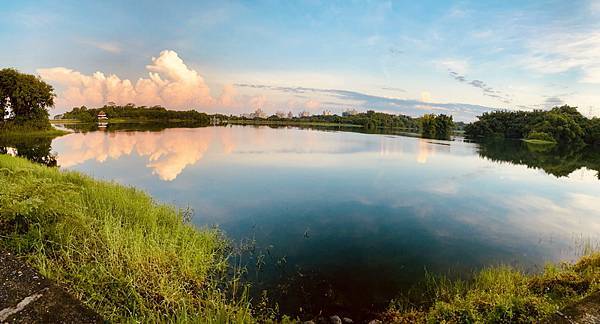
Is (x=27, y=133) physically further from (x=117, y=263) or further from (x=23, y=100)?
(x=117, y=263)

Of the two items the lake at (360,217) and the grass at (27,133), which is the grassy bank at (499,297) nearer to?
the lake at (360,217)

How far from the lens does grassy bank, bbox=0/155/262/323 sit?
16.6 ft

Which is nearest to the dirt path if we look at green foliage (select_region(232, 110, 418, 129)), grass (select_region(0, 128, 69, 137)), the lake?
the lake

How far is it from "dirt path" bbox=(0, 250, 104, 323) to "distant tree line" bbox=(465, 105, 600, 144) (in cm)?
10930

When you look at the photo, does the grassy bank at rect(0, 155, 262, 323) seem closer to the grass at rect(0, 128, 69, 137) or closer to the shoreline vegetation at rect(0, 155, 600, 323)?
the shoreline vegetation at rect(0, 155, 600, 323)

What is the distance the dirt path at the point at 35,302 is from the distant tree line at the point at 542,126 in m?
109

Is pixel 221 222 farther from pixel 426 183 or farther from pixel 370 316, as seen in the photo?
pixel 426 183

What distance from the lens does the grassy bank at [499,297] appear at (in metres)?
4.84

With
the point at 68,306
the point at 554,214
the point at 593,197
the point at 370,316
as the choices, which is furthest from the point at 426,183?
the point at 68,306

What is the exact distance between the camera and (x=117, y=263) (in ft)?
19.8

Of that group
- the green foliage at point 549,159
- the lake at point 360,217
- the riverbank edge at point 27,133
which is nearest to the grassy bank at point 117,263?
the lake at point 360,217

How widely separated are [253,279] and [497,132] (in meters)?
129

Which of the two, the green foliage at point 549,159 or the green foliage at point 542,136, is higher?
the green foliage at point 542,136

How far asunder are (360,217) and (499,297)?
25.6ft
